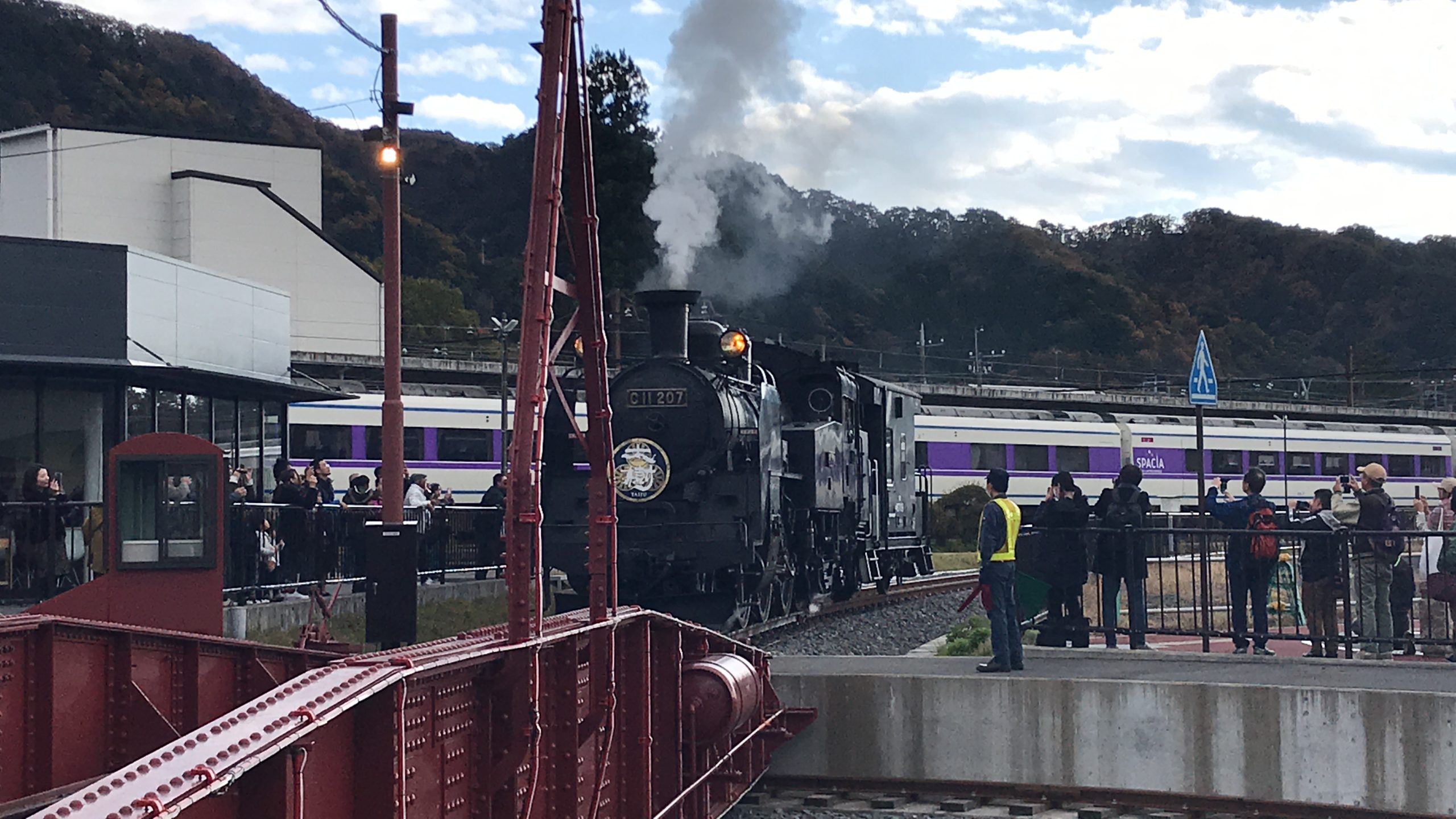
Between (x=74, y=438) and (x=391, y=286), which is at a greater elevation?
(x=391, y=286)

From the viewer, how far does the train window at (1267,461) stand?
4344cm

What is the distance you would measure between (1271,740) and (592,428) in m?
5.11

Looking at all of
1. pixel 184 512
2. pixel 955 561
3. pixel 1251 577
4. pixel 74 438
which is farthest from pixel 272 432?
pixel 955 561

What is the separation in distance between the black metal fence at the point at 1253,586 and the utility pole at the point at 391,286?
6.41 meters

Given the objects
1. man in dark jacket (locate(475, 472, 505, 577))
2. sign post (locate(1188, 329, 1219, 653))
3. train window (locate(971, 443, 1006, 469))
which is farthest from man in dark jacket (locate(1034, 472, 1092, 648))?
train window (locate(971, 443, 1006, 469))

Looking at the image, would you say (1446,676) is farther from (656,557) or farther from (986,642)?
(656,557)

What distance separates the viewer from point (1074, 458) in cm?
4112

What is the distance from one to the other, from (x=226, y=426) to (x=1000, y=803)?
13.2 m

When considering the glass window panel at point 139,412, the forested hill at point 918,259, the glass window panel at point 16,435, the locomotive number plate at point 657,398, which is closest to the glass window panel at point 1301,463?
the forested hill at point 918,259

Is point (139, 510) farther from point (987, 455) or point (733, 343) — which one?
point (987, 455)

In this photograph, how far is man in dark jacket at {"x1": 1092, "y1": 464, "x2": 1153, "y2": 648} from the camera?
1323 cm

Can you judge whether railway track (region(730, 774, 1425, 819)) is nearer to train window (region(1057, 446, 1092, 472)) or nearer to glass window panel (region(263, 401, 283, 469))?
glass window panel (region(263, 401, 283, 469))

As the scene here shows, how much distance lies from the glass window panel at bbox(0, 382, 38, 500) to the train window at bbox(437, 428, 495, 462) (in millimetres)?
15566

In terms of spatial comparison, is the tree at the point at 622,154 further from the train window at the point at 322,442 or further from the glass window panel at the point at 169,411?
the glass window panel at the point at 169,411
